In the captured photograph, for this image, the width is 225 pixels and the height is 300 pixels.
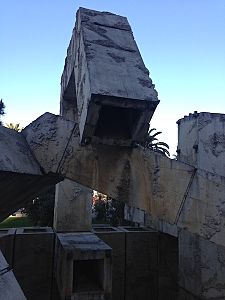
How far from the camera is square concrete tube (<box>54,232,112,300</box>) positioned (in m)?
5.77

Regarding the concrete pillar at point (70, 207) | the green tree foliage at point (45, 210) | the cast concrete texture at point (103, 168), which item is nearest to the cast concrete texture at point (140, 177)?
the cast concrete texture at point (103, 168)

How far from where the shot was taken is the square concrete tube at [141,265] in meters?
8.95

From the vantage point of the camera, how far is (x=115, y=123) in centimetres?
412

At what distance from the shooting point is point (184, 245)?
8953 mm

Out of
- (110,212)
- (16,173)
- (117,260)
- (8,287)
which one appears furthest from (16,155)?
(110,212)

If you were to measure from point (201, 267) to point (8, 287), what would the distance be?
24.0 ft

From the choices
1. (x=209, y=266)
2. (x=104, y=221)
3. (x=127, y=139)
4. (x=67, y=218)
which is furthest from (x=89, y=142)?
(x=104, y=221)

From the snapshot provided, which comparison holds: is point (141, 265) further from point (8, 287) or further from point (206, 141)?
point (8, 287)

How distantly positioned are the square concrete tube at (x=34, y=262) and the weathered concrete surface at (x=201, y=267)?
3663mm

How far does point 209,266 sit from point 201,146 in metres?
3.22

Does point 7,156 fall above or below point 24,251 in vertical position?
above

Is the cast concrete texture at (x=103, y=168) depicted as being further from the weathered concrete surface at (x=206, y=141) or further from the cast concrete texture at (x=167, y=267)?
the cast concrete texture at (x=167, y=267)

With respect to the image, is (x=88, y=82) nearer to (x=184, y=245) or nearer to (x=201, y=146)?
(x=201, y=146)

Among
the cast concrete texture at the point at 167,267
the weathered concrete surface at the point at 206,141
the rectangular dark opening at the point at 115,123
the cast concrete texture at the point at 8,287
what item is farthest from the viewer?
the cast concrete texture at the point at 167,267
